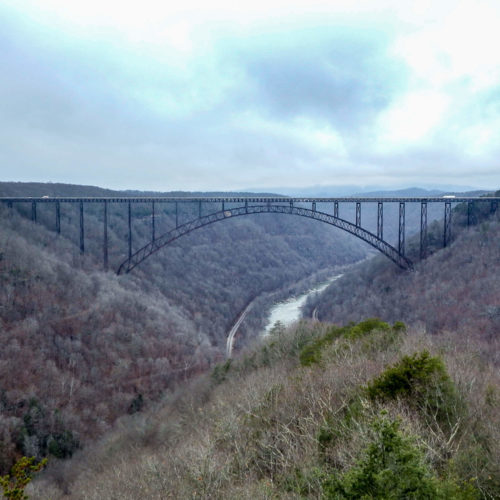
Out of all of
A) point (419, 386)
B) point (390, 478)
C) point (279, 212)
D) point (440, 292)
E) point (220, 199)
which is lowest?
point (440, 292)

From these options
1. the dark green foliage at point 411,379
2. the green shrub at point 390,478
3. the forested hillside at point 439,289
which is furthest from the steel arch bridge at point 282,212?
the green shrub at point 390,478

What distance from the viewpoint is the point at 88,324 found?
845 inches

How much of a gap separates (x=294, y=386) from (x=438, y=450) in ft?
11.5

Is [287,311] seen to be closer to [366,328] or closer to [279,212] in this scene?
[279,212]

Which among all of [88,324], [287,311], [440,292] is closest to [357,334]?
[88,324]

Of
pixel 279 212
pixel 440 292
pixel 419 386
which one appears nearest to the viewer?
pixel 419 386

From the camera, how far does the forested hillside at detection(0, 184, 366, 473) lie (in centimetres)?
1603

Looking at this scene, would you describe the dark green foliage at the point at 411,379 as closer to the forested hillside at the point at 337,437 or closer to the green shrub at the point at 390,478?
the forested hillside at the point at 337,437

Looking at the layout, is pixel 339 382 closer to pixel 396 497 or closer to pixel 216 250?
pixel 396 497

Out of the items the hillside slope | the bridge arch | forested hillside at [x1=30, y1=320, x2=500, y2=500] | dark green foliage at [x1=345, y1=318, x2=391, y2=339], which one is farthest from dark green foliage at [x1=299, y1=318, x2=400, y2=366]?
the bridge arch

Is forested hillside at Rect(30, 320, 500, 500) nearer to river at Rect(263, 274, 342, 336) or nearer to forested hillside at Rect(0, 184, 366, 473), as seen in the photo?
forested hillside at Rect(0, 184, 366, 473)

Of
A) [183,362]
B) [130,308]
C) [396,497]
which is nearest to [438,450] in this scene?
[396,497]

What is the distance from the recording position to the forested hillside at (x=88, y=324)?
16031 mm

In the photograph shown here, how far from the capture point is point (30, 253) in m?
23.3
